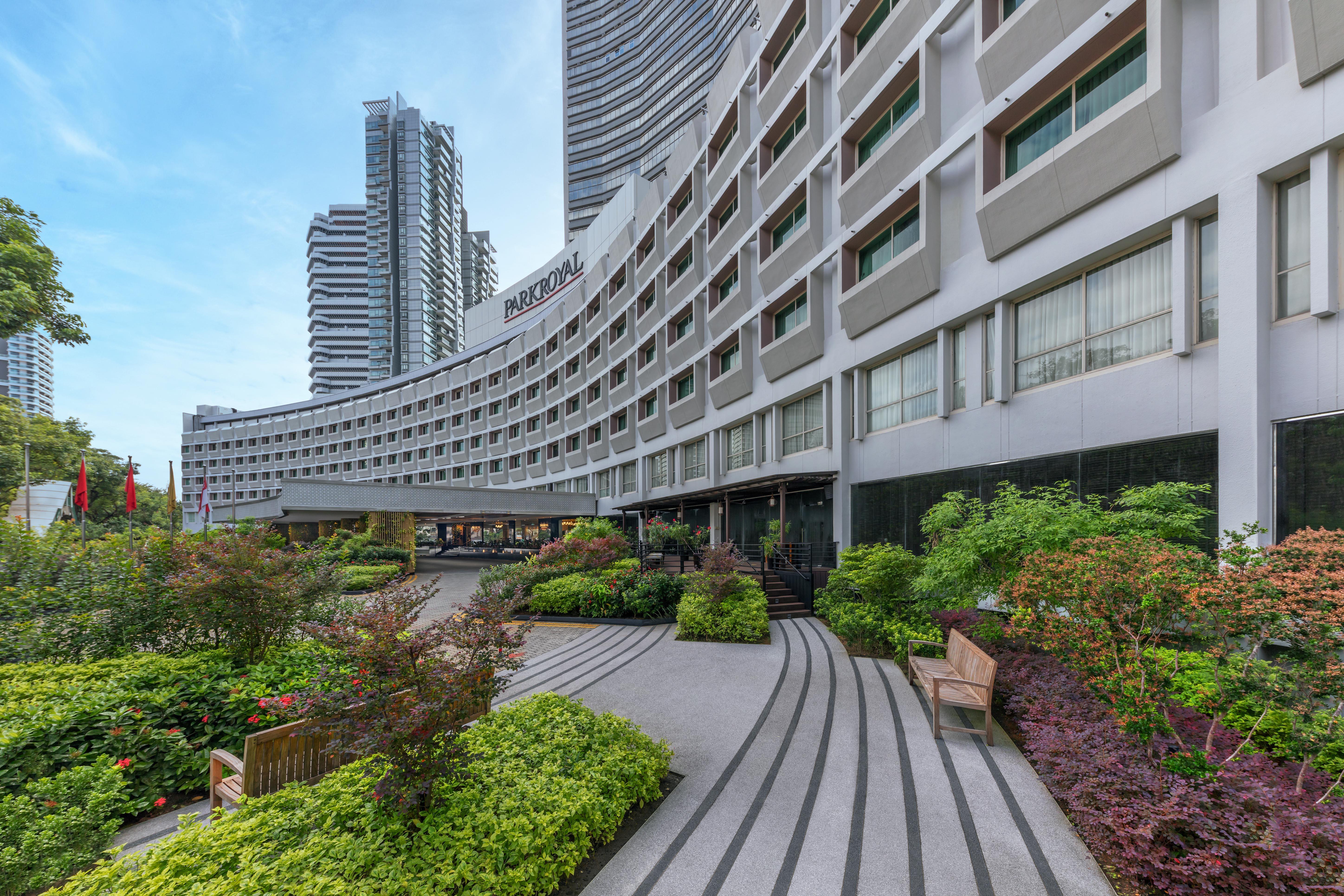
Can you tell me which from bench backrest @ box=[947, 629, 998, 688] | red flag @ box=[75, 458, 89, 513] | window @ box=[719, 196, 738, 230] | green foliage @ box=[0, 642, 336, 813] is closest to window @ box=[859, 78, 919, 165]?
window @ box=[719, 196, 738, 230]

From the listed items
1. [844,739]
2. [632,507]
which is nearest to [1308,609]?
[844,739]

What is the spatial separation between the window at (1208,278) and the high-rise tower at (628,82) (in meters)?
65.1

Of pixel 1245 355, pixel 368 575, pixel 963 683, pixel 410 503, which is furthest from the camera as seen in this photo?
pixel 410 503

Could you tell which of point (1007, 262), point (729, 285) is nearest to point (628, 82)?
point (729, 285)

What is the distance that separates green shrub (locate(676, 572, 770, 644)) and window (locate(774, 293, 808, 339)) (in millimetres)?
10673

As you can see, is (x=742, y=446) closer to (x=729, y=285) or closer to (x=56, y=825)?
(x=729, y=285)

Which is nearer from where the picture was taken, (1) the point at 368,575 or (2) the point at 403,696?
(2) the point at 403,696

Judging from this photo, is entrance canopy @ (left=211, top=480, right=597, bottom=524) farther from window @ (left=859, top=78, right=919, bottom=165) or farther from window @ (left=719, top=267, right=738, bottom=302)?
window @ (left=859, top=78, right=919, bottom=165)

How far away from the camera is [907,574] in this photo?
10953 mm

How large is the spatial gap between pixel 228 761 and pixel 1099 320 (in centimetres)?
1510

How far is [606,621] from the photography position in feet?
45.5

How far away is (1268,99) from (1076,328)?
404 centimetres

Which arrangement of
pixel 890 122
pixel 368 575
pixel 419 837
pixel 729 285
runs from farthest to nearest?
pixel 729 285, pixel 368 575, pixel 890 122, pixel 419 837

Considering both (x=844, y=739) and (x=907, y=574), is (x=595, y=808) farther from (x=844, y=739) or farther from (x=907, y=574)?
(x=907, y=574)
